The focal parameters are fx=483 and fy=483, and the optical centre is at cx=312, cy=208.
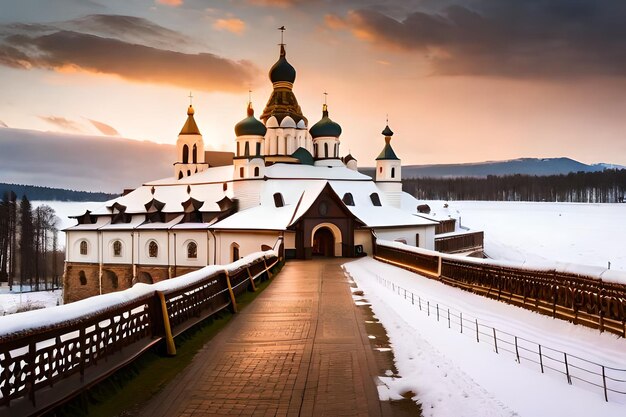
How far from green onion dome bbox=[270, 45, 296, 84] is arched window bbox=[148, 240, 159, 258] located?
21243 millimetres

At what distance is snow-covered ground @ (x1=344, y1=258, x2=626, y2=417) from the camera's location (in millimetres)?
5750

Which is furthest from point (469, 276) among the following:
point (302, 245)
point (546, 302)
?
point (302, 245)

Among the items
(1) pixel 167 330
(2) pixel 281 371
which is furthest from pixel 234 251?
(2) pixel 281 371

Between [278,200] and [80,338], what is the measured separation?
3371 centimetres

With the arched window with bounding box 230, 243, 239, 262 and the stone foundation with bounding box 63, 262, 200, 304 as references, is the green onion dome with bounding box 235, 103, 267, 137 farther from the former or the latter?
the stone foundation with bounding box 63, 262, 200, 304

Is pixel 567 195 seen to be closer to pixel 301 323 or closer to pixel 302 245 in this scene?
pixel 302 245

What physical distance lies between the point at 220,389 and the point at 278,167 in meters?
38.4

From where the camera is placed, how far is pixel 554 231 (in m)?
68.6

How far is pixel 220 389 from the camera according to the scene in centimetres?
643

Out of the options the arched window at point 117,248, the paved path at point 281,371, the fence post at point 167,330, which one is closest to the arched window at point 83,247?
the arched window at point 117,248

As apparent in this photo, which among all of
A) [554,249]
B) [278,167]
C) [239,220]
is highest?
[278,167]

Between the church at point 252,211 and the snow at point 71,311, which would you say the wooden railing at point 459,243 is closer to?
the church at point 252,211

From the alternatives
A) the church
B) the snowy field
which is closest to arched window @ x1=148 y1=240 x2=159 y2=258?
the church

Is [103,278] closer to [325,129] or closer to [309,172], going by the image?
[309,172]
